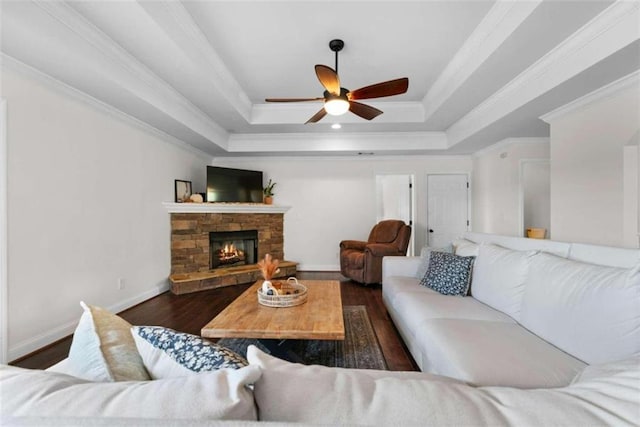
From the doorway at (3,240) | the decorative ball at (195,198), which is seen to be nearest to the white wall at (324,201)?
the decorative ball at (195,198)

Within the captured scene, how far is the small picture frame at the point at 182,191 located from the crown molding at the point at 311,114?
1464mm

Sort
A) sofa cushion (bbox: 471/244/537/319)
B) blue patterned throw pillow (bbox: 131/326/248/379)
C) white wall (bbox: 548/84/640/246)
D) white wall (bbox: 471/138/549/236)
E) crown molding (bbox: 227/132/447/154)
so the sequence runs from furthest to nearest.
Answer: crown molding (bbox: 227/132/447/154) → white wall (bbox: 471/138/549/236) → white wall (bbox: 548/84/640/246) → sofa cushion (bbox: 471/244/537/319) → blue patterned throw pillow (bbox: 131/326/248/379)

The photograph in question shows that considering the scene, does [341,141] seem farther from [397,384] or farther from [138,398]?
[138,398]

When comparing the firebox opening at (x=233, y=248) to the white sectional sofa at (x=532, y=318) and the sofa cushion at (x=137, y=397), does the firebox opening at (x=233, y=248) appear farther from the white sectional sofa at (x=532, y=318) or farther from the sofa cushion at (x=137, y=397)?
the sofa cushion at (x=137, y=397)

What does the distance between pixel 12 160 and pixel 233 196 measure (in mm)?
2867

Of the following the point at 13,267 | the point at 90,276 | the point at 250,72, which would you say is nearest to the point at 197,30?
the point at 250,72

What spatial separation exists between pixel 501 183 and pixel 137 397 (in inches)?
206

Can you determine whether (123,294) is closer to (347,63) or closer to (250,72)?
(250,72)

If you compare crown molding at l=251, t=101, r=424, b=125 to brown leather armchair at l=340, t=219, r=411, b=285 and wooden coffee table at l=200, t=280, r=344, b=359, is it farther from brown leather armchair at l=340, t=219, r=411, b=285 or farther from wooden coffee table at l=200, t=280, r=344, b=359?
wooden coffee table at l=200, t=280, r=344, b=359

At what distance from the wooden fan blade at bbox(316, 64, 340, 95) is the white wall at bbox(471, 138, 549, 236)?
11.0 feet

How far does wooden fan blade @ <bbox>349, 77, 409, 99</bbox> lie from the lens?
2240mm

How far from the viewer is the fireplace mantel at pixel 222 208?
409 cm

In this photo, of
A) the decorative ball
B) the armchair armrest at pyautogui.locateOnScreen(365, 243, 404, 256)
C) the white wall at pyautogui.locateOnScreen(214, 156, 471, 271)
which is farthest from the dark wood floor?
the decorative ball

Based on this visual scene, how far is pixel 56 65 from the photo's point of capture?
212 cm
